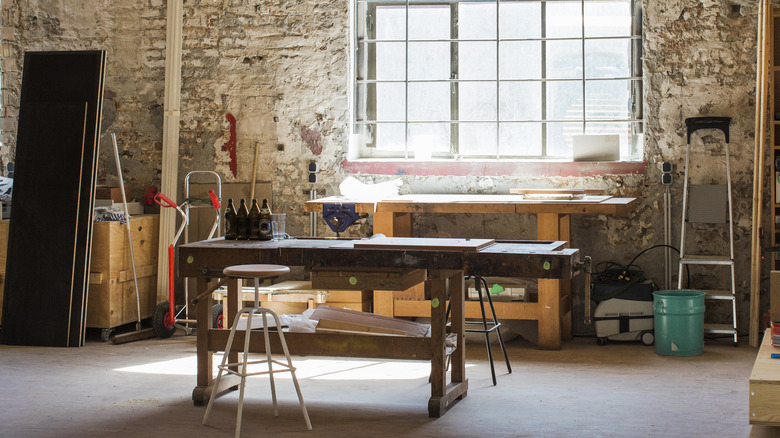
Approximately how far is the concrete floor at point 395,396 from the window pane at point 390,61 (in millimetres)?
2322

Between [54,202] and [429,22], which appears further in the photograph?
[429,22]

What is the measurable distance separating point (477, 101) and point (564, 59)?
0.73m

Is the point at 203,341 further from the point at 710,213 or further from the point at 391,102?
the point at 710,213

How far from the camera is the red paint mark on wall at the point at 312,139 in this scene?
709 centimetres

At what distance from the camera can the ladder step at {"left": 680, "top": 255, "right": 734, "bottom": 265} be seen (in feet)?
20.3

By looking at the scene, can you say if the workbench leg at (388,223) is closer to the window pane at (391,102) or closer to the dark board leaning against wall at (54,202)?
the window pane at (391,102)

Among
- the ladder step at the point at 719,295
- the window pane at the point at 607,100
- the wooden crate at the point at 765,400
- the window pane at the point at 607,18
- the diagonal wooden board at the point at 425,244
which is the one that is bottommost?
the wooden crate at the point at 765,400

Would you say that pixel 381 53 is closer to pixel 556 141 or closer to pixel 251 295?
pixel 556 141

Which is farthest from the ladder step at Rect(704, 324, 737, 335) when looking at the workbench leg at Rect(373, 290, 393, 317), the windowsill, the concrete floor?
the workbench leg at Rect(373, 290, 393, 317)

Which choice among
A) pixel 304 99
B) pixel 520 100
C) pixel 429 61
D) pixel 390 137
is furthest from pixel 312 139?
pixel 520 100

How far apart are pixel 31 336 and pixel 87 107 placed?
5.50 feet

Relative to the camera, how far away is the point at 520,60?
22.8ft

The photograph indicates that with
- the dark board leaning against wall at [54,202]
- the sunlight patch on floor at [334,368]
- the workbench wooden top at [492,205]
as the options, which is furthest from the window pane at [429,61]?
the sunlight patch on floor at [334,368]

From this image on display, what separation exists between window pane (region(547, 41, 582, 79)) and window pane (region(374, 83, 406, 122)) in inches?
45.8
